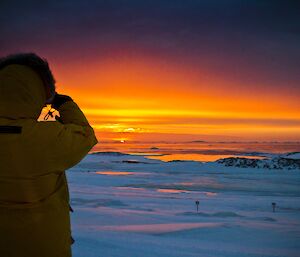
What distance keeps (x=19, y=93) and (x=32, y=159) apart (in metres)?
0.31

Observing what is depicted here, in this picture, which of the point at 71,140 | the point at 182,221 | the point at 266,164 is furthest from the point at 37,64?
the point at 266,164

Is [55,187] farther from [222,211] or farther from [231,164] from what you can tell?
[231,164]

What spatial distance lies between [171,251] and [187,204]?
19.9 ft

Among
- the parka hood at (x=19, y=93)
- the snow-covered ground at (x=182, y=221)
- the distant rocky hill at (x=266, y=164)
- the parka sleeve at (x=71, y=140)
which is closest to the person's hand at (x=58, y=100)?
the parka sleeve at (x=71, y=140)

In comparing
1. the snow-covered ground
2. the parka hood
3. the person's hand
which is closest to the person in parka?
the parka hood

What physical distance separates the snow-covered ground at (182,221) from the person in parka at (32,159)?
348 cm

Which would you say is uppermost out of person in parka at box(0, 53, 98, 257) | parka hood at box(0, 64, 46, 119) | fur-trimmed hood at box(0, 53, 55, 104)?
fur-trimmed hood at box(0, 53, 55, 104)

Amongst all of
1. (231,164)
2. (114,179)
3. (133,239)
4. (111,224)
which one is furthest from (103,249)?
(231,164)

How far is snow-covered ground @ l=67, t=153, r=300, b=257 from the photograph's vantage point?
234 inches

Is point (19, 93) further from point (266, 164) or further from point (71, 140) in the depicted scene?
point (266, 164)

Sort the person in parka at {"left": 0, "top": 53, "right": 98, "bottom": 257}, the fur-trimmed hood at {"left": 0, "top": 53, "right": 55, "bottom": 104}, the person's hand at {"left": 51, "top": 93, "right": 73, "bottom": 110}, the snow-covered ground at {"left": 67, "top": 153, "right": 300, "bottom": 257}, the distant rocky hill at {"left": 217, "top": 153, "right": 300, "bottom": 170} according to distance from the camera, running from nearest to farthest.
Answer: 1. the person in parka at {"left": 0, "top": 53, "right": 98, "bottom": 257}
2. the fur-trimmed hood at {"left": 0, "top": 53, "right": 55, "bottom": 104}
3. the person's hand at {"left": 51, "top": 93, "right": 73, "bottom": 110}
4. the snow-covered ground at {"left": 67, "top": 153, "right": 300, "bottom": 257}
5. the distant rocky hill at {"left": 217, "top": 153, "right": 300, "bottom": 170}

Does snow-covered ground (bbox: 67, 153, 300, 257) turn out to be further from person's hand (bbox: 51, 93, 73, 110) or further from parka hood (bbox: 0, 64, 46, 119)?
parka hood (bbox: 0, 64, 46, 119)

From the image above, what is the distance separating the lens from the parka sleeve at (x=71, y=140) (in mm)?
1845

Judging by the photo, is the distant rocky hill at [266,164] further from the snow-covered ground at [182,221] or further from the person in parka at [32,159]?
the person in parka at [32,159]
